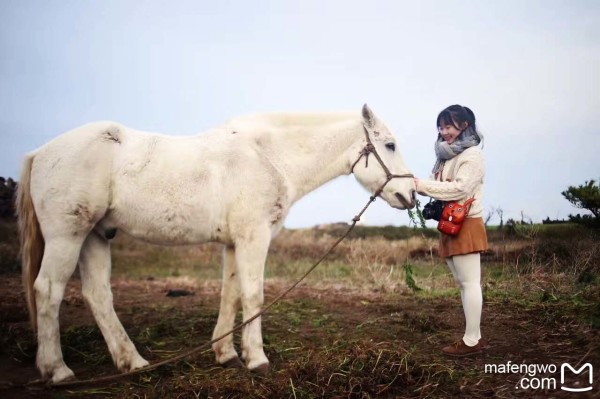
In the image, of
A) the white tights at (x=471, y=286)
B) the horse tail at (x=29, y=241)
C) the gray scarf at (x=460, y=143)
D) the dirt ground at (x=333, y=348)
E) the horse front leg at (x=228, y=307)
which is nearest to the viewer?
the dirt ground at (x=333, y=348)

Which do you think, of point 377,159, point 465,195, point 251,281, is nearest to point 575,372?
point 465,195

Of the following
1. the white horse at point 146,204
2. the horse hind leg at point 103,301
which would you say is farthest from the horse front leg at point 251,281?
the horse hind leg at point 103,301

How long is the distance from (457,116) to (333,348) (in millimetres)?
2489

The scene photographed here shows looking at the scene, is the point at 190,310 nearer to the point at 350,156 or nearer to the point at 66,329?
the point at 66,329

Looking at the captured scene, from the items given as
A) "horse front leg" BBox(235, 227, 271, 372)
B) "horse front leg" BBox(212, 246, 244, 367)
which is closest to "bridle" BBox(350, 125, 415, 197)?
"horse front leg" BBox(235, 227, 271, 372)

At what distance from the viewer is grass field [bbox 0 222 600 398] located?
3998 millimetres

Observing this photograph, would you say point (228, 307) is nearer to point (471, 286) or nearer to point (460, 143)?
point (471, 286)

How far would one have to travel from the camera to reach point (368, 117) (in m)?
5.14

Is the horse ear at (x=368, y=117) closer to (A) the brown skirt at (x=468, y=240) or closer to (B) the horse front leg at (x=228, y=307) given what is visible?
(A) the brown skirt at (x=468, y=240)

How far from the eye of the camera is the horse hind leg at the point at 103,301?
4785 mm

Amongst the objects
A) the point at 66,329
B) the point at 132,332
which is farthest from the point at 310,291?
the point at 66,329

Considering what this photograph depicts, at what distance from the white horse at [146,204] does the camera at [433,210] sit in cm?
16

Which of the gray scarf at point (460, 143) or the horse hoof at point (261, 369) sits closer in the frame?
the horse hoof at point (261, 369)

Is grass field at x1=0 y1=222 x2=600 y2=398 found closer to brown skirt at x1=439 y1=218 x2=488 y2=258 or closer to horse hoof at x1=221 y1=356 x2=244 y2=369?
horse hoof at x1=221 y1=356 x2=244 y2=369
